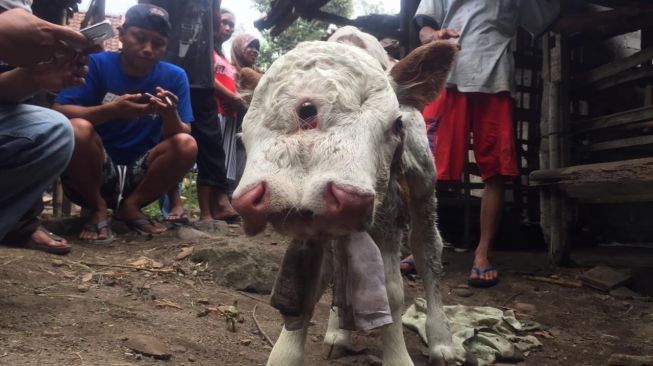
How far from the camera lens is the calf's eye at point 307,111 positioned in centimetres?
195

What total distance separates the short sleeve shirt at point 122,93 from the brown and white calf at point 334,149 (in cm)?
237

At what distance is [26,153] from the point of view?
2.65 m

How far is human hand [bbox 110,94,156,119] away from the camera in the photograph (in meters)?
4.07

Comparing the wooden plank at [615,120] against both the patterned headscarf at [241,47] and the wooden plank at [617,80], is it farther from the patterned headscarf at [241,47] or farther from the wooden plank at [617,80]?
the patterned headscarf at [241,47]

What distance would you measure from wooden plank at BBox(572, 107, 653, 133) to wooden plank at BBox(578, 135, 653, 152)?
20 cm

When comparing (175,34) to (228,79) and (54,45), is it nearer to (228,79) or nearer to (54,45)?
(228,79)

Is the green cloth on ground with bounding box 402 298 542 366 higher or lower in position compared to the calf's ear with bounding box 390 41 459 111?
lower

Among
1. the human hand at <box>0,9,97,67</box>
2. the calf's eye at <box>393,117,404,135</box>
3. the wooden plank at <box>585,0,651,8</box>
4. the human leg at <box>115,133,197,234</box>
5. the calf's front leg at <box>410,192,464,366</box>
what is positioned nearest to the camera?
the calf's eye at <box>393,117,404,135</box>

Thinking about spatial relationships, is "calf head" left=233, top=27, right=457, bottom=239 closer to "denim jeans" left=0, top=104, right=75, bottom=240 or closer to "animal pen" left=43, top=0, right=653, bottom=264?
"denim jeans" left=0, top=104, right=75, bottom=240

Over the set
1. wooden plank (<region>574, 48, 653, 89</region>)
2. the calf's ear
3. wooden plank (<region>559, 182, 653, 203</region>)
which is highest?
wooden plank (<region>574, 48, 653, 89</region>)

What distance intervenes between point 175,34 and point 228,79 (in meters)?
1.23

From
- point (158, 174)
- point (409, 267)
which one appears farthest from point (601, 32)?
point (158, 174)

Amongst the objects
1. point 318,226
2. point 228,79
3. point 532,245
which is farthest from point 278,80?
point 532,245

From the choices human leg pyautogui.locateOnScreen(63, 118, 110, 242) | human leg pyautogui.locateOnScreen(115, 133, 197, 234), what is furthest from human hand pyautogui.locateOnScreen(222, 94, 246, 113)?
human leg pyautogui.locateOnScreen(63, 118, 110, 242)
